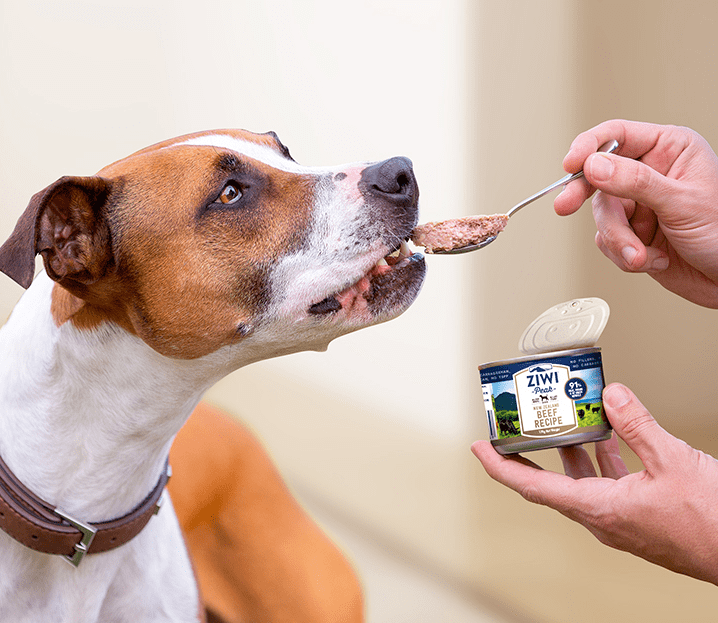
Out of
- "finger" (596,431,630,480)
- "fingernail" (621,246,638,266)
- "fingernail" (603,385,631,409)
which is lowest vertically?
"finger" (596,431,630,480)

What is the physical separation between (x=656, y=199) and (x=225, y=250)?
0.83m

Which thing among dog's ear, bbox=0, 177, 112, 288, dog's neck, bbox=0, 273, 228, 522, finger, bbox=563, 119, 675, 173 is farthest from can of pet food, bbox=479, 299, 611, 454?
dog's ear, bbox=0, 177, 112, 288

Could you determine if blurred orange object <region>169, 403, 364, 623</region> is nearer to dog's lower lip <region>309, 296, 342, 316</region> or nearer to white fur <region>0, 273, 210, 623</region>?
white fur <region>0, 273, 210, 623</region>

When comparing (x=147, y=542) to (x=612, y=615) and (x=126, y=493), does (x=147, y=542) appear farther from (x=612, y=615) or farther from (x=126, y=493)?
(x=612, y=615)

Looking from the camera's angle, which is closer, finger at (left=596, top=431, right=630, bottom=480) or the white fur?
the white fur

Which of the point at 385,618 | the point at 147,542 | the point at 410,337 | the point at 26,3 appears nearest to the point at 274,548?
the point at 147,542

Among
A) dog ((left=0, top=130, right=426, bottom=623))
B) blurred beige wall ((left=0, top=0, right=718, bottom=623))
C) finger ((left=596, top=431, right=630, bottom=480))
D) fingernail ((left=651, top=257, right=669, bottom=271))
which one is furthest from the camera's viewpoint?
blurred beige wall ((left=0, top=0, right=718, bottom=623))

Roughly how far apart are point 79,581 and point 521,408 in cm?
84

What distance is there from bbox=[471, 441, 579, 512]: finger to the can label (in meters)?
0.07

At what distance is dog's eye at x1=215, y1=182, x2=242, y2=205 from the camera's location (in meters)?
1.34

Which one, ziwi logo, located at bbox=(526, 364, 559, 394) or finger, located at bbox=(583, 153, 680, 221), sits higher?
finger, located at bbox=(583, 153, 680, 221)

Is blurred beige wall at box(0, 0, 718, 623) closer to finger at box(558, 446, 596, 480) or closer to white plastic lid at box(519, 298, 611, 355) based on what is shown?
finger at box(558, 446, 596, 480)

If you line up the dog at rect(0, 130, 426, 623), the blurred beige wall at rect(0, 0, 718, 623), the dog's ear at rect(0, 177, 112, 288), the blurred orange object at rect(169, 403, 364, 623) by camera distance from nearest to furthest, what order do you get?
the dog's ear at rect(0, 177, 112, 288) → the dog at rect(0, 130, 426, 623) → the blurred orange object at rect(169, 403, 364, 623) → the blurred beige wall at rect(0, 0, 718, 623)

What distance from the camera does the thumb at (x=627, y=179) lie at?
4.77 feet
